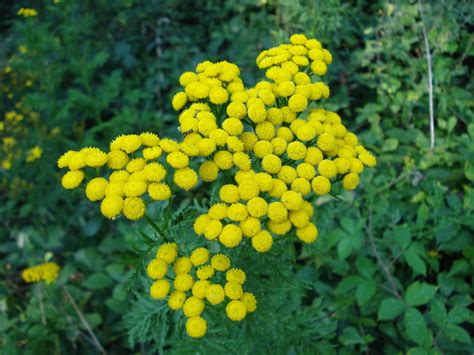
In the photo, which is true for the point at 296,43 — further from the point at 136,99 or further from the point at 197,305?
the point at 136,99

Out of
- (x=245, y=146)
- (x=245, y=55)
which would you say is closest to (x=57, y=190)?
(x=245, y=55)

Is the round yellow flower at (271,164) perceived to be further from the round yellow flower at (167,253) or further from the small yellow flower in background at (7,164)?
the small yellow flower in background at (7,164)

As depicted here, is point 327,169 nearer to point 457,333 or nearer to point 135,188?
point 135,188

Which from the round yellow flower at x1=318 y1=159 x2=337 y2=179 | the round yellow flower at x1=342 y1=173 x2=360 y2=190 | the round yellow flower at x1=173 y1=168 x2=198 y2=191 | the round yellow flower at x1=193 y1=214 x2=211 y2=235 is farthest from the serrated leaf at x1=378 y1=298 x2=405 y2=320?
the round yellow flower at x1=173 y1=168 x2=198 y2=191

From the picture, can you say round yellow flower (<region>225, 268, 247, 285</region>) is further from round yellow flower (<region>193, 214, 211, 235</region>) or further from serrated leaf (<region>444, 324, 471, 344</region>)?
serrated leaf (<region>444, 324, 471, 344</region>)

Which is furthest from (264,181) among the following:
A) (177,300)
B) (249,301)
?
(177,300)

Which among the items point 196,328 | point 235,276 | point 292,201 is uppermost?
point 292,201
